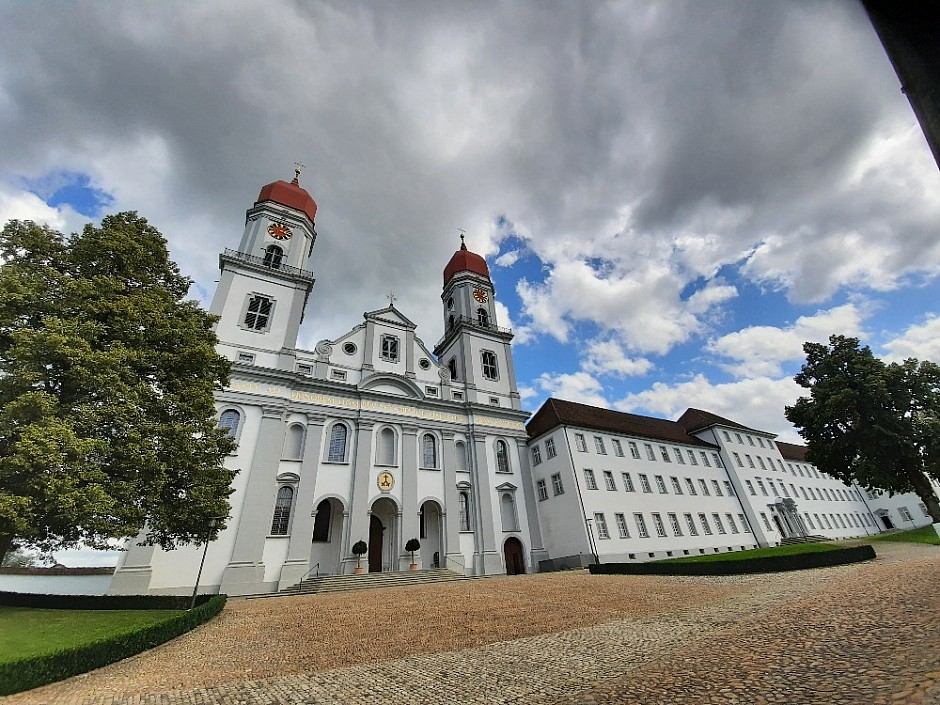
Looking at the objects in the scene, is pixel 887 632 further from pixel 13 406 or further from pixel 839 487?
pixel 839 487

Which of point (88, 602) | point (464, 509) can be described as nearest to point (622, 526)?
point (464, 509)

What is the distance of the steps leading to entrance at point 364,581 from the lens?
19906mm

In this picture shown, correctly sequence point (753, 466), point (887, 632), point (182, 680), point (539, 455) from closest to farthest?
point (887, 632), point (182, 680), point (539, 455), point (753, 466)

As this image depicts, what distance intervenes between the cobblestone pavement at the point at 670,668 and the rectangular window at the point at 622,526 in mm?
21328

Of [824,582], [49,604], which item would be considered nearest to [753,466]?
[824,582]

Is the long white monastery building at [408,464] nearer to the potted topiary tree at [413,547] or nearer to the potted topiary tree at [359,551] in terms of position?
the potted topiary tree at [359,551]

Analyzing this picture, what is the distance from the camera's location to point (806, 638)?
19.2ft

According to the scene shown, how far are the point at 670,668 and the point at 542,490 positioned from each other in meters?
27.6

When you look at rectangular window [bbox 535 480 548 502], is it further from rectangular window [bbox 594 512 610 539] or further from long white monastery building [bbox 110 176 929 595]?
rectangular window [bbox 594 512 610 539]

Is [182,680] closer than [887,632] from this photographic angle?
No

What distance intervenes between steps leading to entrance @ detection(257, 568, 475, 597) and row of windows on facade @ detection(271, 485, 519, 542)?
9.54ft

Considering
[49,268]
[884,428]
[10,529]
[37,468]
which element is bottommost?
[10,529]

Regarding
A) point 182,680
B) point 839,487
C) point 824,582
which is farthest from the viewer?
point 839,487

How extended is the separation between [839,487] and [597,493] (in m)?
41.4
